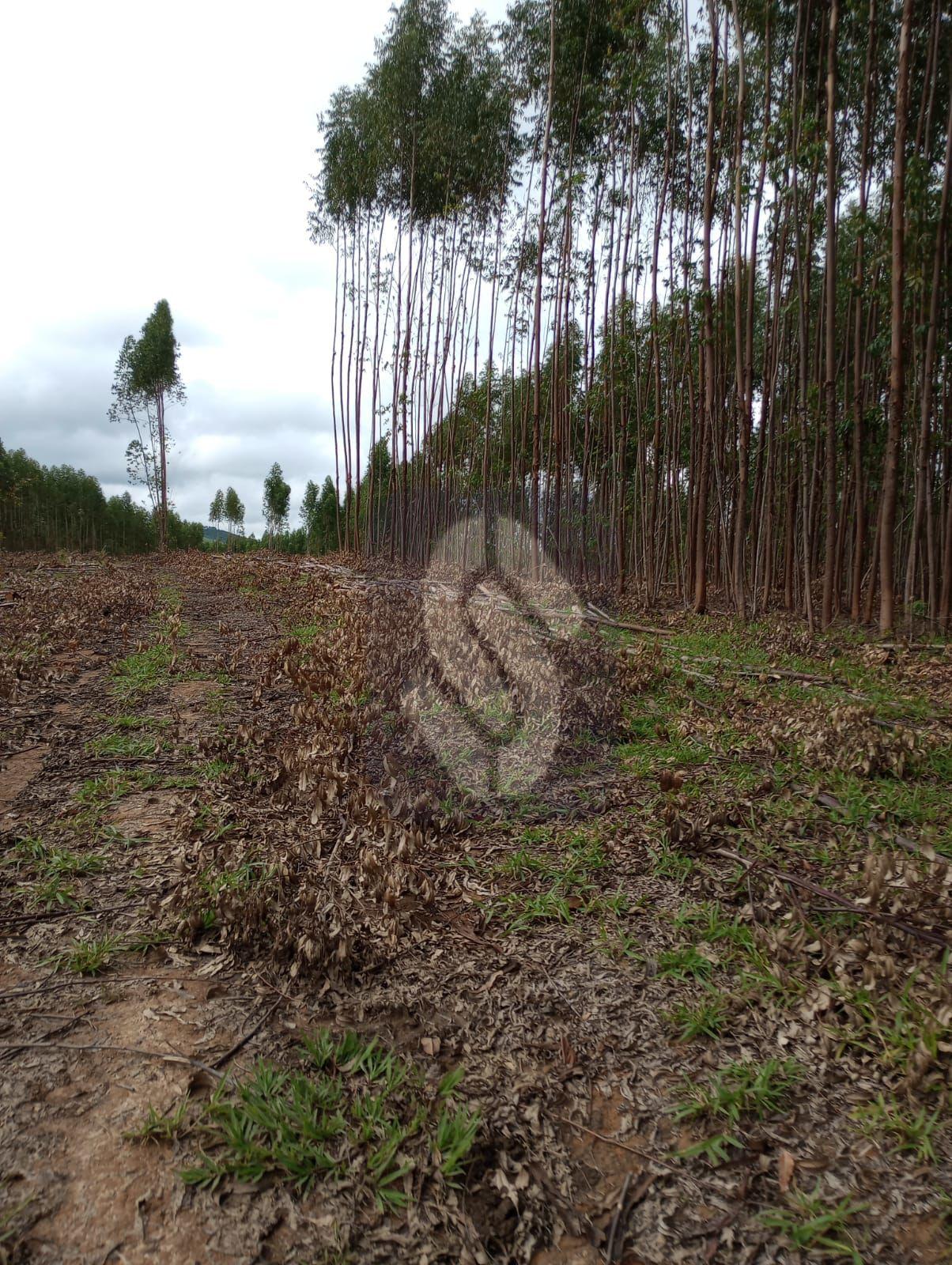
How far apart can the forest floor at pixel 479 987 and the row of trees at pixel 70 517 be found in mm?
30786

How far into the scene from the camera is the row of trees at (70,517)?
112 ft

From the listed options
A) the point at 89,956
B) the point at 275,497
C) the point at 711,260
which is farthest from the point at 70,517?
the point at 89,956

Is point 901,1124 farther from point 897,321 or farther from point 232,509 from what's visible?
point 232,509

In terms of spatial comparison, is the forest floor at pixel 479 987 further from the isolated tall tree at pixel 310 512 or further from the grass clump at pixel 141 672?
the isolated tall tree at pixel 310 512

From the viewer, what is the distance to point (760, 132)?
28.6 feet

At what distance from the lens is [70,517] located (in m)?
39.8

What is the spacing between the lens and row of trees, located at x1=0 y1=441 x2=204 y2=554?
3406 centimetres

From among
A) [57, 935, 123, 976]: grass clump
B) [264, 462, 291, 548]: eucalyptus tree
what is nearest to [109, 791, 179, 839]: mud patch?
[57, 935, 123, 976]: grass clump

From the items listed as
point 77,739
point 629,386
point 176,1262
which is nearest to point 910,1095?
point 176,1262

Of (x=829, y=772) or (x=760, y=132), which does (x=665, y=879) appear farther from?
(x=760, y=132)

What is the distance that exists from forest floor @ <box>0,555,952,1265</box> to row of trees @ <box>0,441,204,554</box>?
30.8 metres

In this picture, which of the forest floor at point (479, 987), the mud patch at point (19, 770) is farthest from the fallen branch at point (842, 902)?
the mud patch at point (19, 770)

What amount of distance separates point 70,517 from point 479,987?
150 ft

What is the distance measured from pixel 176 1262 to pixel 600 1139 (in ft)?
2.56
